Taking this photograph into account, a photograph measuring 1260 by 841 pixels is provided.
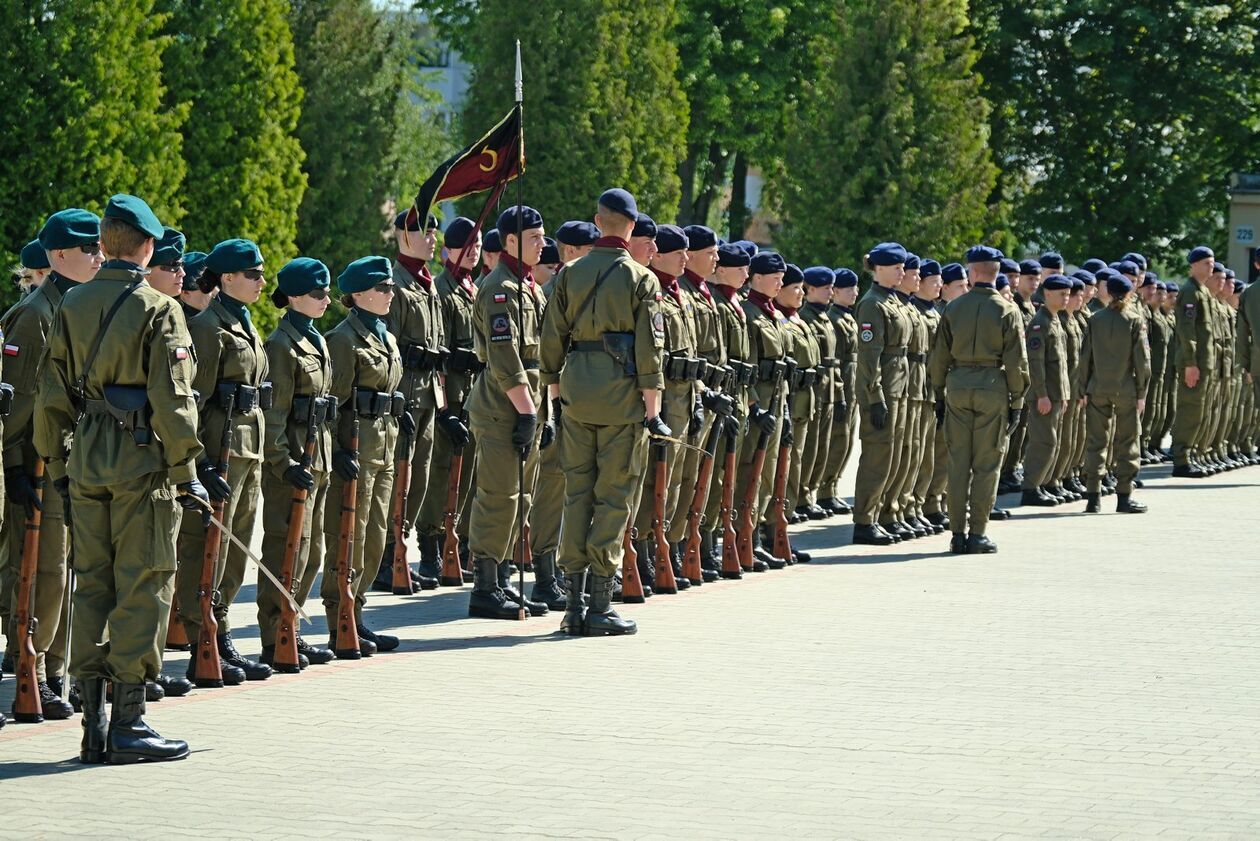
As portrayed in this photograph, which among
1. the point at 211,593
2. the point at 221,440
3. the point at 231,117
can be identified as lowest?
the point at 211,593

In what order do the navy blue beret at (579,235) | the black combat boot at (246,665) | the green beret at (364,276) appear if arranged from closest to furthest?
the black combat boot at (246,665) < the green beret at (364,276) < the navy blue beret at (579,235)

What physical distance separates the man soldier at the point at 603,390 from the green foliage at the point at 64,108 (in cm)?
1372

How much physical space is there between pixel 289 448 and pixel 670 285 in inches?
145

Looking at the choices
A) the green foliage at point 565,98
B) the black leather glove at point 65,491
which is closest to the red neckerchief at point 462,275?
the black leather glove at point 65,491

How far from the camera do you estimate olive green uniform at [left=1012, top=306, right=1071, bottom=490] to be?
19.5 metres

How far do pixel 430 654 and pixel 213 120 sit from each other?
19702mm

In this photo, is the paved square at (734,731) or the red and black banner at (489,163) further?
the red and black banner at (489,163)

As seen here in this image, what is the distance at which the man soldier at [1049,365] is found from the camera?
19562 millimetres

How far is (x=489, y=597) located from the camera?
12.3 m

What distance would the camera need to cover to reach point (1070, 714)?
30.7ft

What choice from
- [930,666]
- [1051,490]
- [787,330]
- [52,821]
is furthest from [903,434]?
[52,821]

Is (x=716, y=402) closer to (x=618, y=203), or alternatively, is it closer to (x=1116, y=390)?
(x=618, y=203)

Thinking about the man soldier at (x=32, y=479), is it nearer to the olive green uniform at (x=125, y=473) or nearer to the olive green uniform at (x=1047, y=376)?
the olive green uniform at (x=125, y=473)

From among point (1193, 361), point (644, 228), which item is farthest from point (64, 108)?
point (1193, 361)
